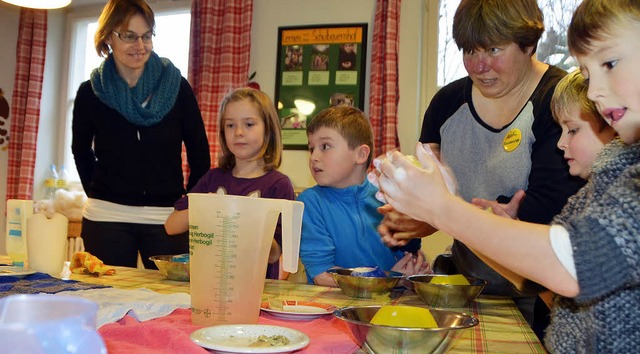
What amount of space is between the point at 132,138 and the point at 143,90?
0.63 ft

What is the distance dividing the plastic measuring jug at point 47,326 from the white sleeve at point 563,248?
1.73 feet

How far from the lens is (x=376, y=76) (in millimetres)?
3746

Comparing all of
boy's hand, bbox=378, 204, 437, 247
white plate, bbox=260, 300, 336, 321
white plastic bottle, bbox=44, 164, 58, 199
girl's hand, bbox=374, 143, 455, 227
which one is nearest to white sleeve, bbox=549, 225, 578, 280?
girl's hand, bbox=374, 143, 455, 227

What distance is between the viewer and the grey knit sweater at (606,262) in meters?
0.67

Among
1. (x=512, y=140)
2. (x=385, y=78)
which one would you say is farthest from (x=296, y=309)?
(x=385, y=78)

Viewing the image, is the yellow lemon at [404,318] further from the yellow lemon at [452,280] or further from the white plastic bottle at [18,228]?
the white plastic bottle at [18,228]

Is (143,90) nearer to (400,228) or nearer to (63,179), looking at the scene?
(400,228)

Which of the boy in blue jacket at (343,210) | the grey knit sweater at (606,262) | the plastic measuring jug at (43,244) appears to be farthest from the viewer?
the boy in blue jacket at (343,210)

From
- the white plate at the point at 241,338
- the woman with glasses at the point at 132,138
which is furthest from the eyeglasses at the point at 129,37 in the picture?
the white plate at the point at 241,338

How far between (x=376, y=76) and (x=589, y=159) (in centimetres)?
249

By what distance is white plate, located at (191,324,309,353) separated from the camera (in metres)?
0.75

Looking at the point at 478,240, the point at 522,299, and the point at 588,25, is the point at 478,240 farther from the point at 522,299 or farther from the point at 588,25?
the point at 522,299

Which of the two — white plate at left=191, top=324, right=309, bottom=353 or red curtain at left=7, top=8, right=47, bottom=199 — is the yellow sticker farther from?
red curtain at left=7, top=8, right=47, bottom=199

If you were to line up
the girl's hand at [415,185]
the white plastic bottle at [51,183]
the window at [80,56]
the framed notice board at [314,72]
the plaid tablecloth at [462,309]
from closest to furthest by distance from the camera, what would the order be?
the girl's hand at [415,185]
the plaid tablecloth at [462,309]
the framed notice board at [314,72]
the window at [80,56]
the white plastic bottle at [51,183]
